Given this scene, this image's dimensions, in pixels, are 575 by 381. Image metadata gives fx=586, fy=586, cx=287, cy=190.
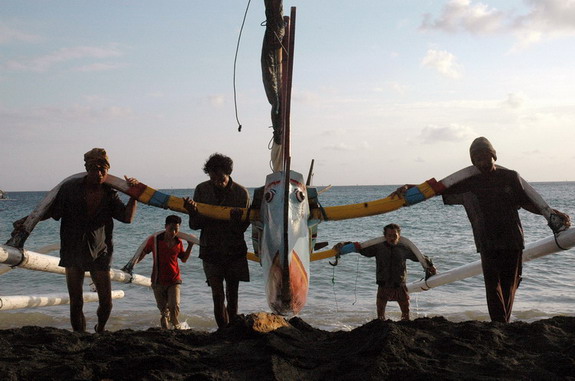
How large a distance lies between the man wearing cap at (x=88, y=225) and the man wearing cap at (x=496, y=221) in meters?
3.18

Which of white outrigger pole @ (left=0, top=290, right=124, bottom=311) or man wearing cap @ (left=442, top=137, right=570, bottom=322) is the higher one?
man wearing cap @ (left=442, top=137, right=570, bottom=322)

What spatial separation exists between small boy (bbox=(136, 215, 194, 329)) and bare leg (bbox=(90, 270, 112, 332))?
1.59m

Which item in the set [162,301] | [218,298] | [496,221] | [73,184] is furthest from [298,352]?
[162,301]

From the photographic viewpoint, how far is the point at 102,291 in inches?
216

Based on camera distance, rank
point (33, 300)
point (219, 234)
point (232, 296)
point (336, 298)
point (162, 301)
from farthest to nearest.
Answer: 1. point (336, 298)
2. point (33, 300)
3. point (162, 301)
4. point (232, 296)
5. point (219, 234)

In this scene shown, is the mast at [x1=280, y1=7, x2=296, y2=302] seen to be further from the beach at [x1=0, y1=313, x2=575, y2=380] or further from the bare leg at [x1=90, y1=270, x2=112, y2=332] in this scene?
the bare leg at [x1=90, y1=270, x2=112, y2=332]

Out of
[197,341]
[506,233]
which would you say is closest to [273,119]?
[506,233]

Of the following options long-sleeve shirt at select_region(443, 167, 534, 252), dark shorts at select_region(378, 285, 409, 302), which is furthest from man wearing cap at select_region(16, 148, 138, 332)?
dark shorts at select_region(378, 285, 409, 302)

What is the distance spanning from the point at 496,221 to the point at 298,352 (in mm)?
2500

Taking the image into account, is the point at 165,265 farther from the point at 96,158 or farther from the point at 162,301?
the point at 96,158

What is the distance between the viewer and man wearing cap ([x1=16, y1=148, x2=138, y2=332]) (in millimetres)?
5289

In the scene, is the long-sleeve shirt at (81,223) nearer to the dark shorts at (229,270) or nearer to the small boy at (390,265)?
the dark shorts at (229,270)

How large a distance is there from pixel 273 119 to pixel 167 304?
2666 mm

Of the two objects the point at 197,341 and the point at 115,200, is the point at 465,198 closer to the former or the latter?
the point at 197,341
